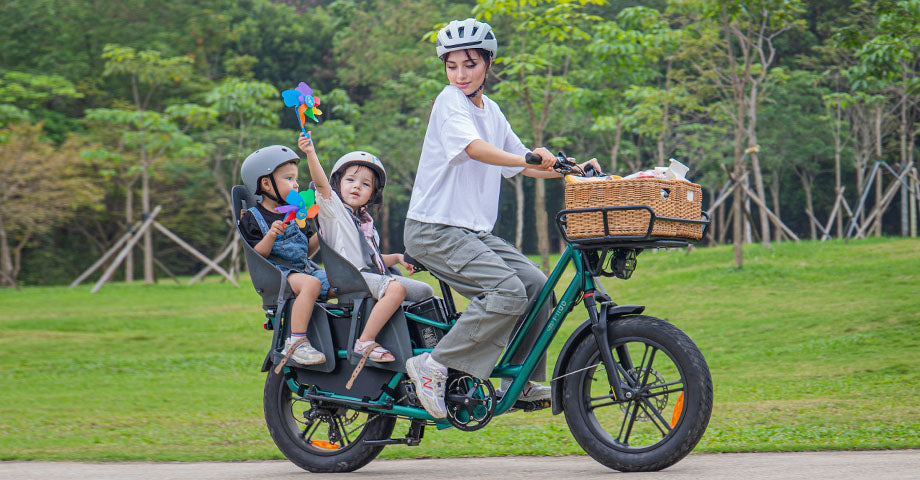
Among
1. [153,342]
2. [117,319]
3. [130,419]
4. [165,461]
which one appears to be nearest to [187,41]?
[117,319]

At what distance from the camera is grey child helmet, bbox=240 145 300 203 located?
5.53 metres

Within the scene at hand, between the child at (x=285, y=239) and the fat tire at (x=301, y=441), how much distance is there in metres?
0.26

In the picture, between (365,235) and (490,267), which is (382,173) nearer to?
(365,235)

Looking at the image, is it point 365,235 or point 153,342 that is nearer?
point 365,235

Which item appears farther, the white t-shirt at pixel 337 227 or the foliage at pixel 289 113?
the foliage at pixel 289 113

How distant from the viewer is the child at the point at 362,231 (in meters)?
5.19

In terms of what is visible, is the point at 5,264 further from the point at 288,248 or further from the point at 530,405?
the point at 530,405

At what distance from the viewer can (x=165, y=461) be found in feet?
20.1

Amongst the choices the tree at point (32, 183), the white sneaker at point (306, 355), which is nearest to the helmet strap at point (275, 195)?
the white sneaker at point (306, 355)

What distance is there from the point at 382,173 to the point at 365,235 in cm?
38

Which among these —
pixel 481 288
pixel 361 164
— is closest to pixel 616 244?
pixel 481 288

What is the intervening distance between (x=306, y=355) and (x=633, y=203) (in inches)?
76.3

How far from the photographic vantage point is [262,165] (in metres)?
5.54

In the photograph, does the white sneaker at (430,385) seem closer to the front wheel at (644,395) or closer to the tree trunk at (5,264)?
the front wheel at (644,395)
